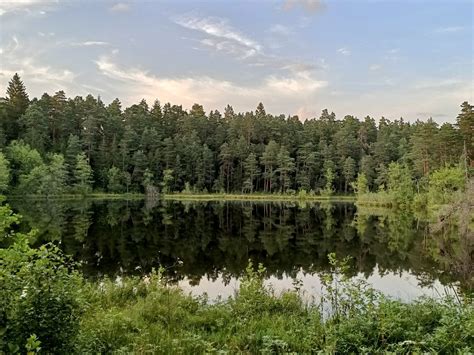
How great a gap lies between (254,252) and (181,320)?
12.5 meters

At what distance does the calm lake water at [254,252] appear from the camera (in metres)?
14.3

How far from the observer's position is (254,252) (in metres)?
20.2

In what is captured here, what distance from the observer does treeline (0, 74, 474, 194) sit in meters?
71.1

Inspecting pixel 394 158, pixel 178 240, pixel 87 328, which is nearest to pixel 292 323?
pixel 87 328

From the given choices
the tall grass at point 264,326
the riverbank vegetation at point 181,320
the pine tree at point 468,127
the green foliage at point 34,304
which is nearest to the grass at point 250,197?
the pine tree at point 468,127

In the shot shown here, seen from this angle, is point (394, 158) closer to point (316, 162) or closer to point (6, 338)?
point (316, 162)

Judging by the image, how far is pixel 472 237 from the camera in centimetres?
2558

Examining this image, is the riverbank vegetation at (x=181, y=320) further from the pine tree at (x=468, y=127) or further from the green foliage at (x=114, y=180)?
the green foliage at (x=114, y=180)

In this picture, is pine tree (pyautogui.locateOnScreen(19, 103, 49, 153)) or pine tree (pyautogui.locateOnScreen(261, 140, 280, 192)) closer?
pine tree (pyautogui.locateOnScreen(19, 103, 49, 153))

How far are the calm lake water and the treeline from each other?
3651 centimetres

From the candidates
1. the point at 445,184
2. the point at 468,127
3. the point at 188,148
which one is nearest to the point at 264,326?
the point at 445,184

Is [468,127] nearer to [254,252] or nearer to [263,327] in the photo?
[254,252]

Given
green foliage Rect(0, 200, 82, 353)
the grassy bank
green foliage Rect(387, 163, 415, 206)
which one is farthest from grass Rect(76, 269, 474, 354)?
the grassy bank

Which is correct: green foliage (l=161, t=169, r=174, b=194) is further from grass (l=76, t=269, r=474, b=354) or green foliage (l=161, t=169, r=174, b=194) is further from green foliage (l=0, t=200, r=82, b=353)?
green foliage (l=0, t=200, r=82, b=353)
